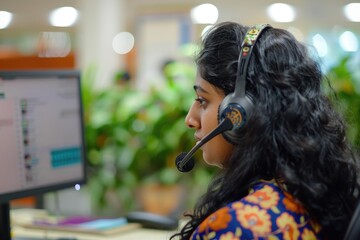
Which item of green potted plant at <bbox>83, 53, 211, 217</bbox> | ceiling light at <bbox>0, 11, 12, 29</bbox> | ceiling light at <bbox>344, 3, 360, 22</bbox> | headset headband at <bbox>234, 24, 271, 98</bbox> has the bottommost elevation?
green potted plant at <bbox>83, 53, 211, 217</bbox>

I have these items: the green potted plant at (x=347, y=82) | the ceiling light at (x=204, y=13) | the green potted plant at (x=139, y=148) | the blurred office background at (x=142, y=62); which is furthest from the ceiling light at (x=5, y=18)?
the green potted plant at (x=347, y=82)

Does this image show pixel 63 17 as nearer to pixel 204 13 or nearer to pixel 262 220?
pixel 204 13

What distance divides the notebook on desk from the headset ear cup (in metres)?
0.86

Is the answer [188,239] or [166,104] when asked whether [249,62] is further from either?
[166,104]

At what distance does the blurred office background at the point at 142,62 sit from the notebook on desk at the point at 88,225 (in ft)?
1.10

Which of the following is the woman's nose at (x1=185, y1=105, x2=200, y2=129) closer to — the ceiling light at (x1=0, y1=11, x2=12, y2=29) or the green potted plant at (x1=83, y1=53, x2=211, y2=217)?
the green potted plant at (x1=83, y1=53, x2=211, y2=217)

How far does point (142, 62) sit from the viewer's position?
6215 millimetres

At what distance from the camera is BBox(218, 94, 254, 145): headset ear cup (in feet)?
3.32

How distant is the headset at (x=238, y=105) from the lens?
1016mm

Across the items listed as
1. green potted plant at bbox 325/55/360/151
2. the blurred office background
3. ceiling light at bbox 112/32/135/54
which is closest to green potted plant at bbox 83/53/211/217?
the blurred office background

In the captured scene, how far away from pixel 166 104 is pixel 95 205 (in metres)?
0.62

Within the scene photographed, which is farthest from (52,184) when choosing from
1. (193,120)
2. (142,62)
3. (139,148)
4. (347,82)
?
(142,62)

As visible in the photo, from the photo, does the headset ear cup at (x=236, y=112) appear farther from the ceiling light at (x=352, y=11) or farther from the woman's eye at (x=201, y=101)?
the ceiling light at (x=352, y=11)

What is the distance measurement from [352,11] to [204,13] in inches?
54.0
